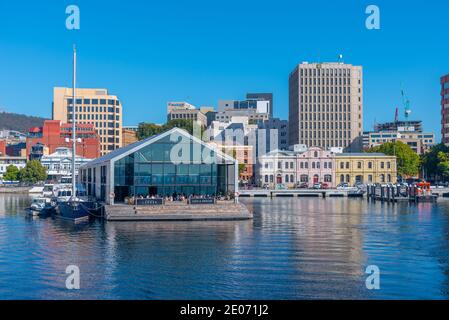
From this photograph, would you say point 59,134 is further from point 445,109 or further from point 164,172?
point 164,172

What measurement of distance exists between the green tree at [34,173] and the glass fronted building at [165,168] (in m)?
104

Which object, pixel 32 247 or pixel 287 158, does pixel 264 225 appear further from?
pixel 287 158

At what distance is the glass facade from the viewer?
237 feet

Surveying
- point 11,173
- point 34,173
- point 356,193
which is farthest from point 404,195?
point 11,173

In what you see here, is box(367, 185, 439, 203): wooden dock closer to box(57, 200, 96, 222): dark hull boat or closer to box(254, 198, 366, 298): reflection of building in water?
box(254, 198, 366, 298): reflection of building in water

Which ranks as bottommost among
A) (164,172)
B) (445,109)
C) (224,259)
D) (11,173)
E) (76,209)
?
(224,259)

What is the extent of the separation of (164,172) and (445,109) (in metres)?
116

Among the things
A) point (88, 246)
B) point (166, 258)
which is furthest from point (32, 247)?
point (166, 258)

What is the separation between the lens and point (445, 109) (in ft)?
544

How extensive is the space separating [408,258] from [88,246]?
24231 mm

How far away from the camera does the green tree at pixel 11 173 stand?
18538 centimetres

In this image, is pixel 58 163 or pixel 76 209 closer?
pixel 76 209

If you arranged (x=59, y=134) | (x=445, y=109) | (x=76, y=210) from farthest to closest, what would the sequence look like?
1. (x=59, y=134)
2. (x=445, y=109)
3. (x=76, y=210)

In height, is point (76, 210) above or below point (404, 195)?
above
